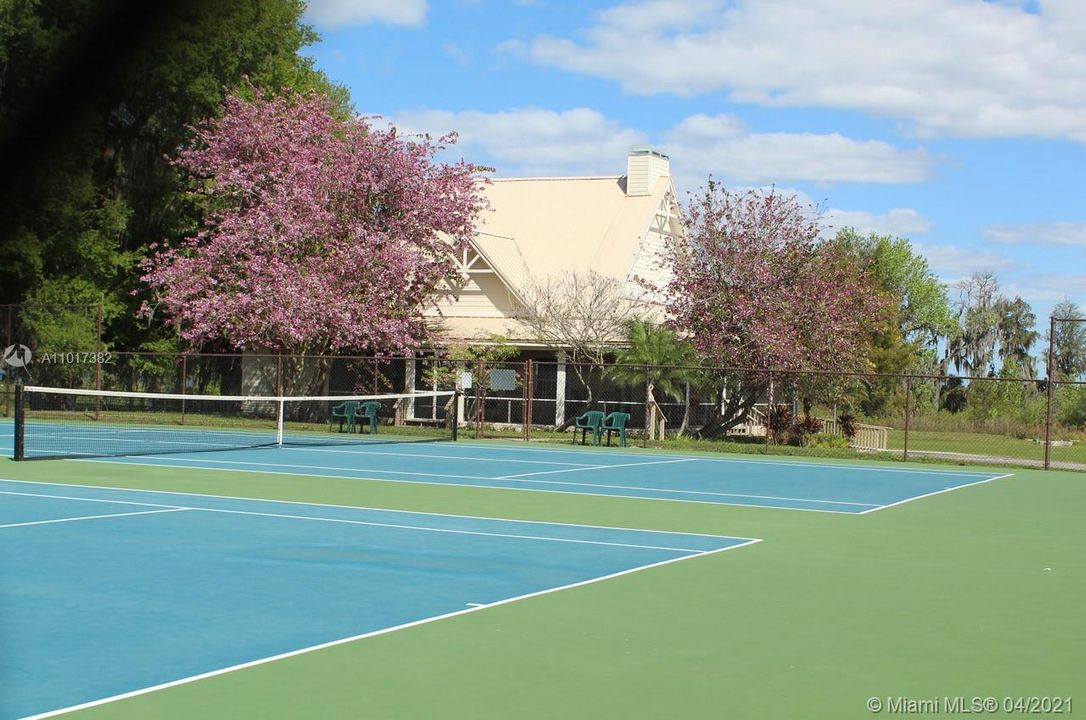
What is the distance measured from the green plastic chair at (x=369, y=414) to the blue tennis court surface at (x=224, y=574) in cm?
1634

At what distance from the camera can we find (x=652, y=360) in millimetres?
34688

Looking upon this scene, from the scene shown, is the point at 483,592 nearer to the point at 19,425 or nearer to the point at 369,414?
the point at 19,425

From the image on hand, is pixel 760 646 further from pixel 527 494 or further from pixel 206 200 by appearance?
pixel 206 200

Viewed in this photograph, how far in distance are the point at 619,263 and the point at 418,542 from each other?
2915 cm

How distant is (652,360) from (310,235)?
417 inches

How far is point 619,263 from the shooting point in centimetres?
4106

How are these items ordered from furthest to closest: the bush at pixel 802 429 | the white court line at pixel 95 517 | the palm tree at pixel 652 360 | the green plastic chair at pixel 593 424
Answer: the bush at pixel 802 429, the palm tree at pixel 652 360, the green plastic chair at pixel 593 424, the white court line at pixel 95 517

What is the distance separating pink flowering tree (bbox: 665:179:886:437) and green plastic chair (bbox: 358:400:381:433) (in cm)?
873

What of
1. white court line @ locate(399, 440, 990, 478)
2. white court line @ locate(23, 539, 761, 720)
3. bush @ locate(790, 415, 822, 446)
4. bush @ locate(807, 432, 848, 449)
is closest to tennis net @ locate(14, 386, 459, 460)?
white court line @ locate(399, 440, 990, 478)

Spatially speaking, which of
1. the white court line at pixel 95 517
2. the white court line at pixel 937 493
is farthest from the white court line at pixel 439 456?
the white court line at pixel 95 517

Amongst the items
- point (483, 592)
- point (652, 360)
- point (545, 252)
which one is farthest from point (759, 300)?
point (483, 592)

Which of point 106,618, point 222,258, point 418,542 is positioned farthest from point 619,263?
point 106,618

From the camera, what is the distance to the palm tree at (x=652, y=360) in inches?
1342

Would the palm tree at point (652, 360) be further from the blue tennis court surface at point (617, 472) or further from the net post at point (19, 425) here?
the net post at point (19, 425)
